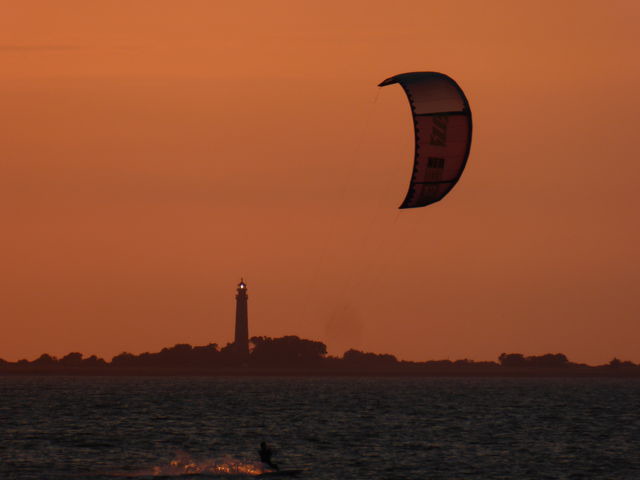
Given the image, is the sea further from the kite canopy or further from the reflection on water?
the kite canopy

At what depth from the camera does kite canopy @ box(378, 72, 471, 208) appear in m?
49.7

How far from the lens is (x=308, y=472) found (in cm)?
5275

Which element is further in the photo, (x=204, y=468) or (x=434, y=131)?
(x=204, y=468)

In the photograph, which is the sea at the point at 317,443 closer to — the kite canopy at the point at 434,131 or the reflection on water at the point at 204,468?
the reflection on water at the point at 204,468

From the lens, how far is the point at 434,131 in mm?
49938

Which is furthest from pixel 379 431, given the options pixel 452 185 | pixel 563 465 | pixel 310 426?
pixel 452 185

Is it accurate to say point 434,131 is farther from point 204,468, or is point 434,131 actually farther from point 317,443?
point 317,443

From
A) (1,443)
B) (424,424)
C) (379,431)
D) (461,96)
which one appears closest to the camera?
(461,96)

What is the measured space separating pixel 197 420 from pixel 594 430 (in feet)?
87.7

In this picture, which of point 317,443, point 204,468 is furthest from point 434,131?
point 317,443

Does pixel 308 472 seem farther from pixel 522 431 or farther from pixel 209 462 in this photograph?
pixel 522 431

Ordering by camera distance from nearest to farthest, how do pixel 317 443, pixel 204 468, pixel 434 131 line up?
pixel 434 131
pixel 204 468
pixel 317 443

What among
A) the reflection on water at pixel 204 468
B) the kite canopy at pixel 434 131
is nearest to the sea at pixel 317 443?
the reflection on water at pixel 204 468

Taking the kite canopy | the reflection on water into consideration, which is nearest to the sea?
the reflection on water
